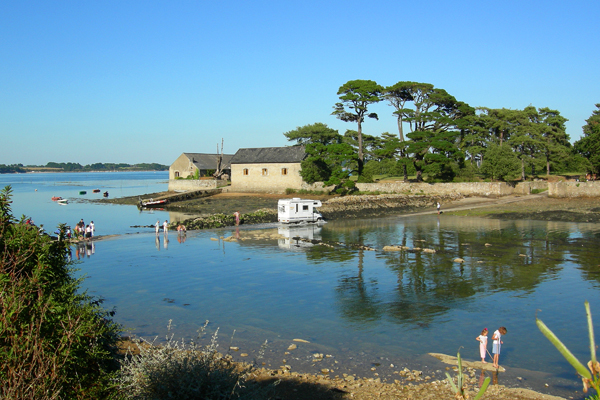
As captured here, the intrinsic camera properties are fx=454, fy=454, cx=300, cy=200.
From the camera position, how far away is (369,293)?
1912cm

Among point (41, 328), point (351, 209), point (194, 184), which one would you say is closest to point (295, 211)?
point (351, 209)

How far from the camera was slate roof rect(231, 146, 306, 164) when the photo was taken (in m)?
69.3

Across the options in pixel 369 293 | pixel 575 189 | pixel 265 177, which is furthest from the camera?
pixel 265 177

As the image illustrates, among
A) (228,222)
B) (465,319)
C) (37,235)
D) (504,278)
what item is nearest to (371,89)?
(228,222)

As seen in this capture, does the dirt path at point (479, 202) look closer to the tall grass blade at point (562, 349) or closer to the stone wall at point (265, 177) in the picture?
the stone wall at point (265, 177)

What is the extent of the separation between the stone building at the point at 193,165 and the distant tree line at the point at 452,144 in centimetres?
2540

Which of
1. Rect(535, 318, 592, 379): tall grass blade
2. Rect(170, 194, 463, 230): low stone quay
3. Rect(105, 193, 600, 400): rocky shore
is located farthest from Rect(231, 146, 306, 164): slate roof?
Rect(535, 318, 592, 379): tall grass blade

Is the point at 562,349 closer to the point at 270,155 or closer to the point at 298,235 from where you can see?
the point at 298,235

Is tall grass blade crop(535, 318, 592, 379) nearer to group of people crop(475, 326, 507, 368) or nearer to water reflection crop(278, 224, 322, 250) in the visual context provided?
group of people crop(475, 326, 507, 368)

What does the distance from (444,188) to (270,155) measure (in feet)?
90.3

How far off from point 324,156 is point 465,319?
51.1 metres

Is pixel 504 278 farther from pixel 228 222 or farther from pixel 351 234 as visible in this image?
pixel 228 222

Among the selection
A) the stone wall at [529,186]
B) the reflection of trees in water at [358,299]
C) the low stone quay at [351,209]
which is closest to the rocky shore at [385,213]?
the low stone quay at [351,209]

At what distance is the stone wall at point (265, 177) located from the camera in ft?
225
